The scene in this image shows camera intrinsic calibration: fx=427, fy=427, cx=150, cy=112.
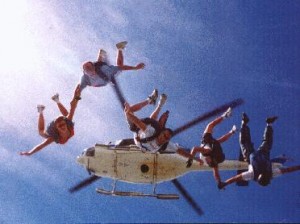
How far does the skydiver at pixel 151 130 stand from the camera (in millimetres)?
18828

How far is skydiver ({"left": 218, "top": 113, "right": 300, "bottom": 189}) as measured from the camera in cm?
1961

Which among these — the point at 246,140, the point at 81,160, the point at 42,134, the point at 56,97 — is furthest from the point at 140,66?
the point at 81,160

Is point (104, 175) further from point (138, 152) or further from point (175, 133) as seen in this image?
point (175, 133)

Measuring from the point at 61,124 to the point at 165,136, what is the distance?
190 inches

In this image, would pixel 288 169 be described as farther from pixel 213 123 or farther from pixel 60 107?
pixel 60 107

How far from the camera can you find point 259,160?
65.1ft

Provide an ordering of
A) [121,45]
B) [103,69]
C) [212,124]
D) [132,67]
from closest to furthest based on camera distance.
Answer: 1. [121,45]
2. [132,67]
3. [103,69]
4. [212,124]

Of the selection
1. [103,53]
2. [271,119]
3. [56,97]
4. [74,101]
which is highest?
[103,53]

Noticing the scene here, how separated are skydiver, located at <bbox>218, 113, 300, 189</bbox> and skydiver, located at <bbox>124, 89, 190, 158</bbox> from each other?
118 inches

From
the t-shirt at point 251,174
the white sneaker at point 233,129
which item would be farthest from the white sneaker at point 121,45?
the t-shirt at point 251,174

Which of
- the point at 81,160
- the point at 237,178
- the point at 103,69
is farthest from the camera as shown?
the point at 81,160

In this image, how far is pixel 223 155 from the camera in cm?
2056

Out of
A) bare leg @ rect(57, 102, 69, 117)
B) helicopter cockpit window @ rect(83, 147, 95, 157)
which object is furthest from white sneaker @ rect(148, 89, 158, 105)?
helicopter cockpit window @ rect(83, 147, 95, 157)

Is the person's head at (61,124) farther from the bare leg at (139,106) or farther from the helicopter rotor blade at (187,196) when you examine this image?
the helicopter rotor blade at (187,196)
